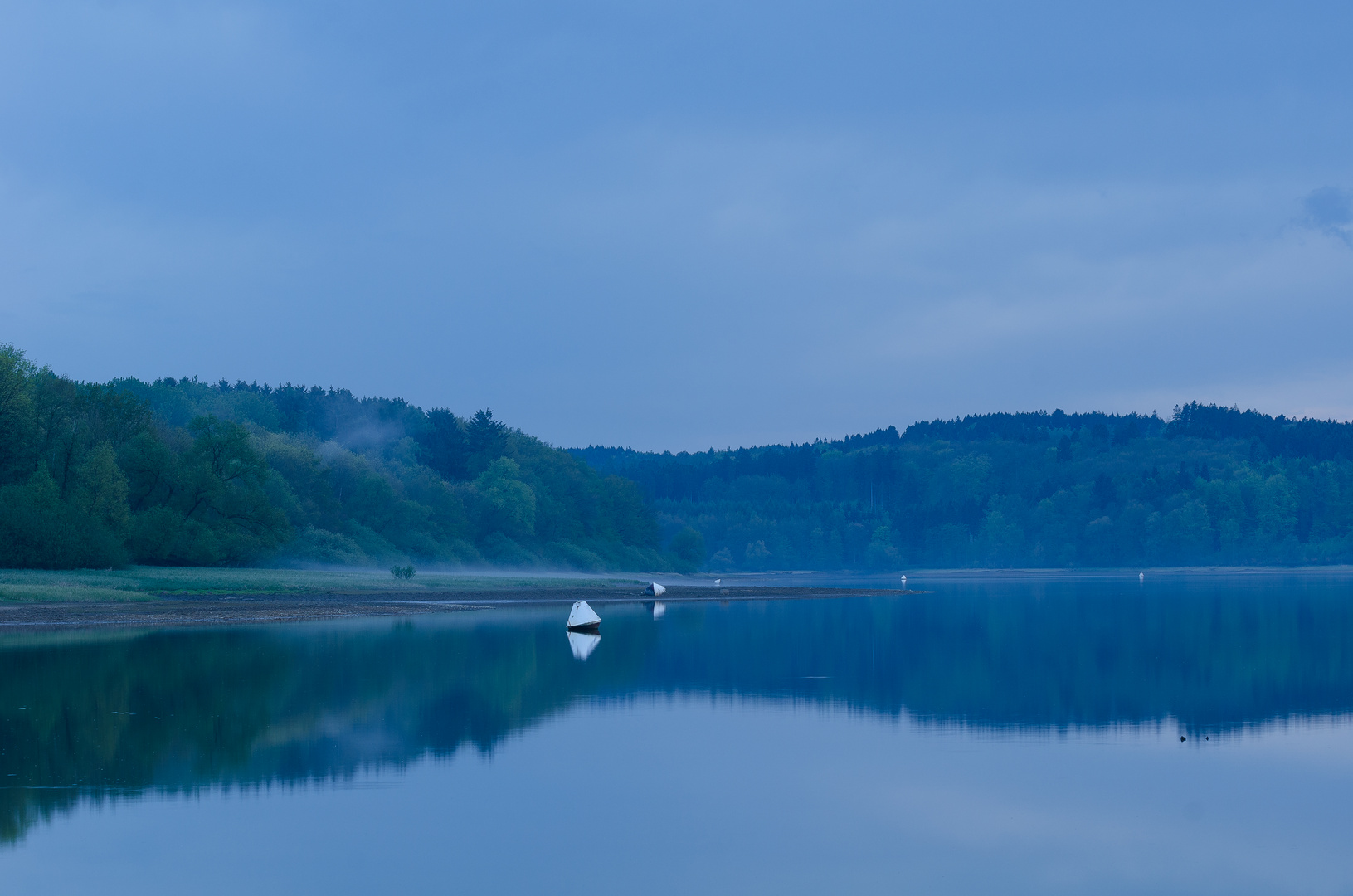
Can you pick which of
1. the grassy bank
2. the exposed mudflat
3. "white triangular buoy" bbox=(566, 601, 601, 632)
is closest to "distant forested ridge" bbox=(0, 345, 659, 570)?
the grassy bank

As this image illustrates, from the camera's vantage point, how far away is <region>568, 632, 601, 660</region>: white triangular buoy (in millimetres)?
43719

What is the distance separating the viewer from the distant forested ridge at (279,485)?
7169 centimetres

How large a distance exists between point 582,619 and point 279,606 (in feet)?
63.6

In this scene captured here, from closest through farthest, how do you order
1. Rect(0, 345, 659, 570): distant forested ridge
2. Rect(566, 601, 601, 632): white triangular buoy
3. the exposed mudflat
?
the exposed mudflat, Rect(566, 601, 601, 632): white triangular buoy, Rect(0, 345, 659, 570): distant forested ridge

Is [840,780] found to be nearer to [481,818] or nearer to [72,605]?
[481,818]

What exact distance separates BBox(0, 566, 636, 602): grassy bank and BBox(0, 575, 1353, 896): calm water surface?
1588 centimetres

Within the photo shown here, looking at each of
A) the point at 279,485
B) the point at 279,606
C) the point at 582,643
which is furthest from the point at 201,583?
the point at 582,643

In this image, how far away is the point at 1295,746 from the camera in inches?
943

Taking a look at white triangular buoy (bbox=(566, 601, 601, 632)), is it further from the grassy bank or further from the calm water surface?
the grassy bank

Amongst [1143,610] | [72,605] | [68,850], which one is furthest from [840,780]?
[1143,610]

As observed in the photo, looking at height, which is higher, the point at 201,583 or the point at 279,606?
the point at 201,583

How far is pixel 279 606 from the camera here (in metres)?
65.4

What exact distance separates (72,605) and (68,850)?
43743mm

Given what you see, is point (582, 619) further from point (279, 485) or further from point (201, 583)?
point (279, 485)
